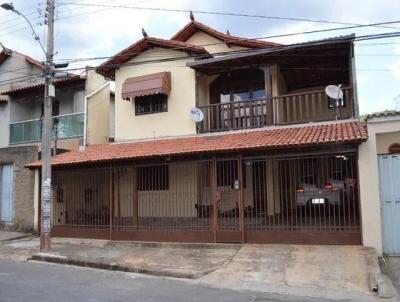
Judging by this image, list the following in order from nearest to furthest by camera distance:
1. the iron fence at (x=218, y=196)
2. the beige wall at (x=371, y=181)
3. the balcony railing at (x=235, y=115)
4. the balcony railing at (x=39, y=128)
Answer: the beige wall at (x=371, y=181) → the iron fence at (x=218, y=196) → the balcony railing at (x=235, y=115) → the balcony railing at (x=39, y=128)

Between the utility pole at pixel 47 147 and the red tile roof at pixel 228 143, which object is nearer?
the red tile roof at pixel 228 143

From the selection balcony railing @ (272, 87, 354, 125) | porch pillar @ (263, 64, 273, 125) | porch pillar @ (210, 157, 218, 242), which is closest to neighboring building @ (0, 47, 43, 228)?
porch pillar @ (210, 157, 218, 242)

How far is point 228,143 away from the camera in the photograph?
14.7 metres

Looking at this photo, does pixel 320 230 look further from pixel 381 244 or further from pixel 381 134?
pixel 381 134

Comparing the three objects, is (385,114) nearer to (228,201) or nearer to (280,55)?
(280,55)

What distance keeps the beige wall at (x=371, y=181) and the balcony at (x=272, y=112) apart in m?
3.53

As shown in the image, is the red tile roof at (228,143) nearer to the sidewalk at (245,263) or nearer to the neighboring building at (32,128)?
the neighboring building at (32,128)

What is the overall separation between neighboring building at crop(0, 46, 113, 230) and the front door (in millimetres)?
7252

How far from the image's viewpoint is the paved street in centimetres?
849

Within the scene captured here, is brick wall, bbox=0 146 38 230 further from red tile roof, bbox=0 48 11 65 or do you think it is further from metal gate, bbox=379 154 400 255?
metal gate, bbox=379 154 400 255

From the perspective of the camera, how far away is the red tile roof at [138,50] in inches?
682

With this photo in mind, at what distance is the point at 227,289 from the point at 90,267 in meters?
4.36

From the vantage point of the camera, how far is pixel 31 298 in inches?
322

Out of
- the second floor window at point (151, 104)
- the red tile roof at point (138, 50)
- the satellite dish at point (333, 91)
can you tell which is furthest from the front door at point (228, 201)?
the red tile roof at point (138, 50)
